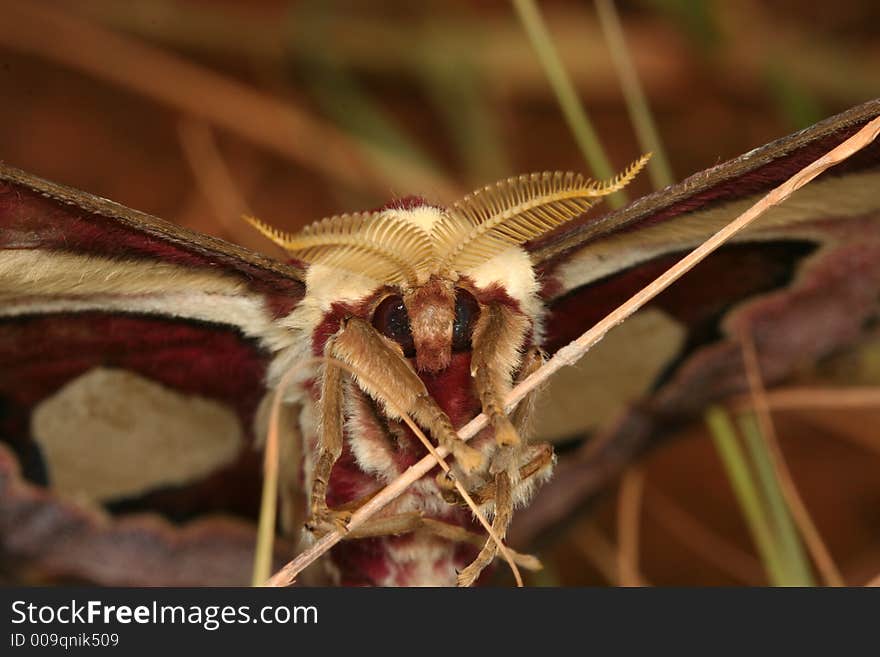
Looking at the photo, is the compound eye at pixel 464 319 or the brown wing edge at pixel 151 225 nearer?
the brown wing edge at pixel 151 225

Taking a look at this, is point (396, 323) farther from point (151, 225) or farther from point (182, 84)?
point (182, 84)

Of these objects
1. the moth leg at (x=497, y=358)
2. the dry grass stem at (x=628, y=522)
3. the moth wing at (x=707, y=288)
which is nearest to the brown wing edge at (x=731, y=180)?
the moth wing at (x=707, y=288)

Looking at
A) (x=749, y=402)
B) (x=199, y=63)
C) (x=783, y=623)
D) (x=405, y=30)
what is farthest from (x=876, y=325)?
(x=199, y=63)

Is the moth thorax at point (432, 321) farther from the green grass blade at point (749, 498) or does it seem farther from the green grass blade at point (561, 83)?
the green grass blade at point (749, 498)

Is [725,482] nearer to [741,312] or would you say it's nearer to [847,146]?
[741,312]

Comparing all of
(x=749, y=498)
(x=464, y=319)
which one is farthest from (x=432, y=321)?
(x=749, y=498)

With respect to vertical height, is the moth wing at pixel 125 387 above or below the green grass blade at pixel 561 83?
below

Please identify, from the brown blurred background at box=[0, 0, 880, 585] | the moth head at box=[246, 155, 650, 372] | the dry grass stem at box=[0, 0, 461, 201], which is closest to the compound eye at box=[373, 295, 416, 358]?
the moth head at box=[246, 155, 650, 372]
